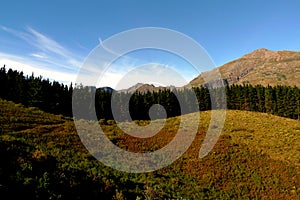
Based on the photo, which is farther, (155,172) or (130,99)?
(130,99)

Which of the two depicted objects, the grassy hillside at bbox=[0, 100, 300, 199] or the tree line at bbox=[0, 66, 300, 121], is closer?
the grassy hillside at bbox=[0, 100, 300, 199]

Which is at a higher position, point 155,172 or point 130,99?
point 130,99

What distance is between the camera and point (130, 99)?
331 ft

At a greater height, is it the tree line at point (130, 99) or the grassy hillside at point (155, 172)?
the tree line at point (130, 99)

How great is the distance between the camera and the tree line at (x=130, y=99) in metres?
83.7

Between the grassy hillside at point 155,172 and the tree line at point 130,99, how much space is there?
128ft

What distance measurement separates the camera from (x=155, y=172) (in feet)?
87.0

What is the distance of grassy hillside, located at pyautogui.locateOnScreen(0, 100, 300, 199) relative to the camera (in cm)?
1252

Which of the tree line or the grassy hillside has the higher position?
the tree line

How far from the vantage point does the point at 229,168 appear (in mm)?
30797

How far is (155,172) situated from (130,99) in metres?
75.2

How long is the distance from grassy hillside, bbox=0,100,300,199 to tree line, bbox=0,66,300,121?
39160mm

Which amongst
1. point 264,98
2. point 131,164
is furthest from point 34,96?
point 264,98

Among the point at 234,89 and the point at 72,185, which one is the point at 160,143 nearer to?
the point at 72,185
